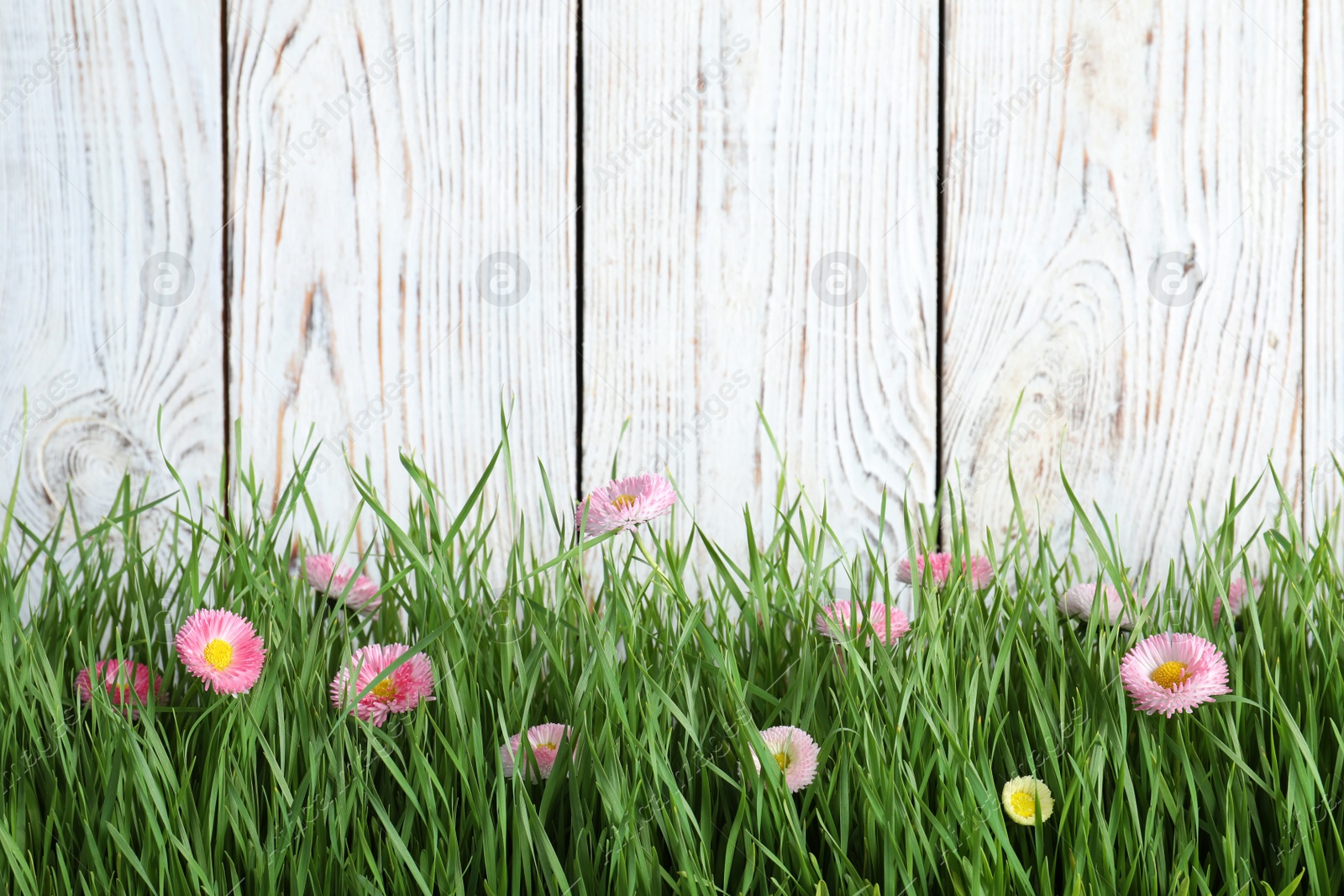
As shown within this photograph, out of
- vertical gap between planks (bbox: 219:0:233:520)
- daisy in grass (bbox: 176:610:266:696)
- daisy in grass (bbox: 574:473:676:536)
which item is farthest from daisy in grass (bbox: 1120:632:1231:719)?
vertical gap between planks (bbox: 219:0:233:520)

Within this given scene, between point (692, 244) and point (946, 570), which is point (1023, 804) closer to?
point (946, 570)

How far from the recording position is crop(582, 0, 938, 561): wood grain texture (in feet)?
2.82

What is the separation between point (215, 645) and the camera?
61 centimetres

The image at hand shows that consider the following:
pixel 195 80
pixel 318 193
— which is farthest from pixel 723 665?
pixel 195 80

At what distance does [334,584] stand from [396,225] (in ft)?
1.07

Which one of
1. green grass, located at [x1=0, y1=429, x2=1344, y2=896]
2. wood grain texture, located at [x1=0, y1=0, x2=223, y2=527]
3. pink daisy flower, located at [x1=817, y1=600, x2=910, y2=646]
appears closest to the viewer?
green grass, located at [x1=0, y1=429, x2=1344, y2=896]

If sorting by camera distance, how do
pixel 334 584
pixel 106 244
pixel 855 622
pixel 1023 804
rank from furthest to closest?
pixel 106 244 → pixel 334 584 → pixel 855 622 → pixel 1023 804

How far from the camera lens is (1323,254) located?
34.9 inches

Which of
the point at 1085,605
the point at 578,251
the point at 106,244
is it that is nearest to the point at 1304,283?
the point at 1085,605

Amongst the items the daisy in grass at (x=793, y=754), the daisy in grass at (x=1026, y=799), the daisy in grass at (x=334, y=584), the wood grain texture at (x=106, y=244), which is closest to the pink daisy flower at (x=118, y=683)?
the daisy in grass at (x=334, y=584)

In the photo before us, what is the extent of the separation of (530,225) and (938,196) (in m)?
0.37

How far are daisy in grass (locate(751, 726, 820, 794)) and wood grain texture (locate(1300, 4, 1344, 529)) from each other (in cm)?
61

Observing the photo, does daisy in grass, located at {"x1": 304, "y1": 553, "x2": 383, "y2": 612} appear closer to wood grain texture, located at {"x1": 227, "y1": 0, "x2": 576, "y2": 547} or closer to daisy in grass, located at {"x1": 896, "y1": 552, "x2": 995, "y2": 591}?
wood grain texture, located at {"x1": 227, "y1": 0, "x2": 576, "y2": 547}

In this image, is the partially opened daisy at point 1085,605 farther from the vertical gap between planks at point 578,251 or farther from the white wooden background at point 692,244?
the vertical gap between planks at point 578,251
